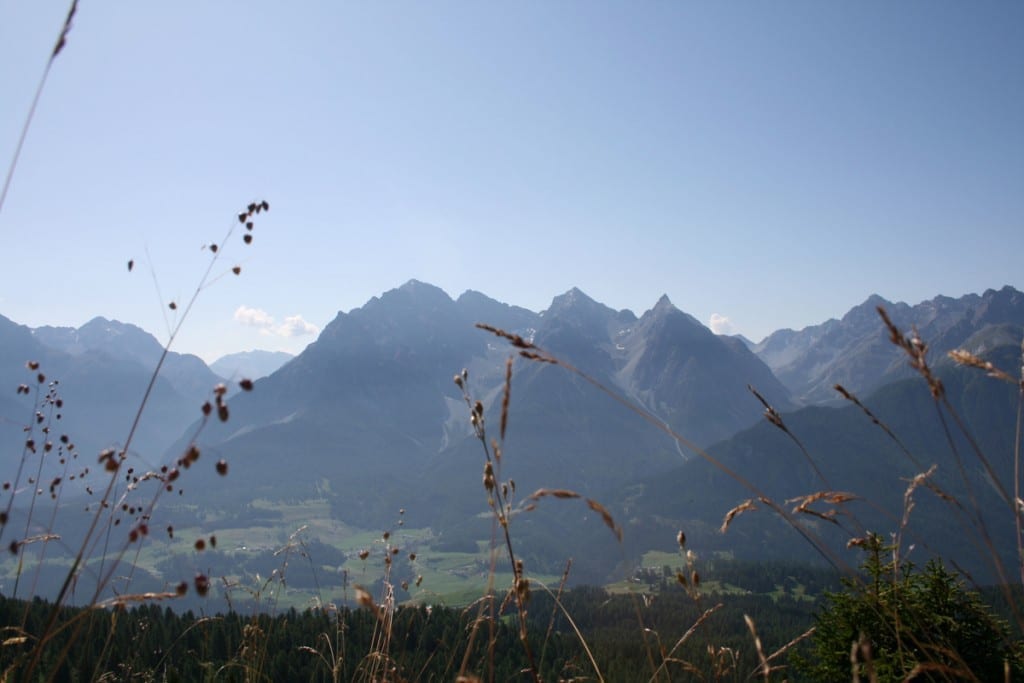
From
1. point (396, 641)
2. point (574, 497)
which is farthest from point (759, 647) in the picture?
point (396, 641)

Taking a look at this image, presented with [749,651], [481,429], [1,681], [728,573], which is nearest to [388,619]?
[481,429]

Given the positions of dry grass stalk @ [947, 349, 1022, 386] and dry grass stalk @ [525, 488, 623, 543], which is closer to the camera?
dry grass stalk @ [525, 488, 623, 543]

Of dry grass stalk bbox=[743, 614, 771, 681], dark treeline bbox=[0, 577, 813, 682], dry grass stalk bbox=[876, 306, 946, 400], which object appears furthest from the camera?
dark treeline bbox=[0, 577, 813, 682]

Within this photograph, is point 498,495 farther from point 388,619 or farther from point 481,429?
point 388,619

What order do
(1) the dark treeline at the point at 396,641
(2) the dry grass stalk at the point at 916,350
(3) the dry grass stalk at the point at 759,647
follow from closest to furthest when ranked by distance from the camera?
(3) the dry grass stalk at the point at 759,647 < (2) the dry grass stalk at the point at 916,350 < (1) the dark treeline at the point at 396,641

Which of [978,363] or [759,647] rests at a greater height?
[978,363]

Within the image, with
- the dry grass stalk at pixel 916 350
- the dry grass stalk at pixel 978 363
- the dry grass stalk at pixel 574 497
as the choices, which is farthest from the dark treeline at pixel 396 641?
the dry grass stalk at pixel 978 363

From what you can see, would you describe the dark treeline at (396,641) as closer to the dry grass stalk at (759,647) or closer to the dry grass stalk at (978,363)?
the dry grass stalk at (759,647)

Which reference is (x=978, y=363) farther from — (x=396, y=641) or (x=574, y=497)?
(x=396, y=641)

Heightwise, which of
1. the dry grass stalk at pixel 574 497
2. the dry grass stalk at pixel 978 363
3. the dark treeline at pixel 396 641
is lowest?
the dark treeline at pixel 396 641

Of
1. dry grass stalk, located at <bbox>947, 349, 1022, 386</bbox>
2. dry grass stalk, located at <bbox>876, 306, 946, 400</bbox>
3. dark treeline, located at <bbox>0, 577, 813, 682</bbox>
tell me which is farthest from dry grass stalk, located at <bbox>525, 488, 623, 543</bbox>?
dry grass stalk, located at <bbox>947, 349, 1022, 386</bbox>

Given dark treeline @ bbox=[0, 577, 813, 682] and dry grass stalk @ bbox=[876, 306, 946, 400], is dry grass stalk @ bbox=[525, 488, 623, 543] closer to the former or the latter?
dark treeline @ bbox=[0, 577, 813, 682]

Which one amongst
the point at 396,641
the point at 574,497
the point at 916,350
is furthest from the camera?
the point at 396,641

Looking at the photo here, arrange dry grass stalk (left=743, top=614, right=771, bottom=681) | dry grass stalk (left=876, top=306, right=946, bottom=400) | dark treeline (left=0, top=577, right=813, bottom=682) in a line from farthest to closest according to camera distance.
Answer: dark treeline (left=0, top=577, right=813, bottom=682), dry grass stalk (left=876, top=306, right=946, bottom=400), dry grass stalk (left=743, top=614, right=771, bottom=681)
